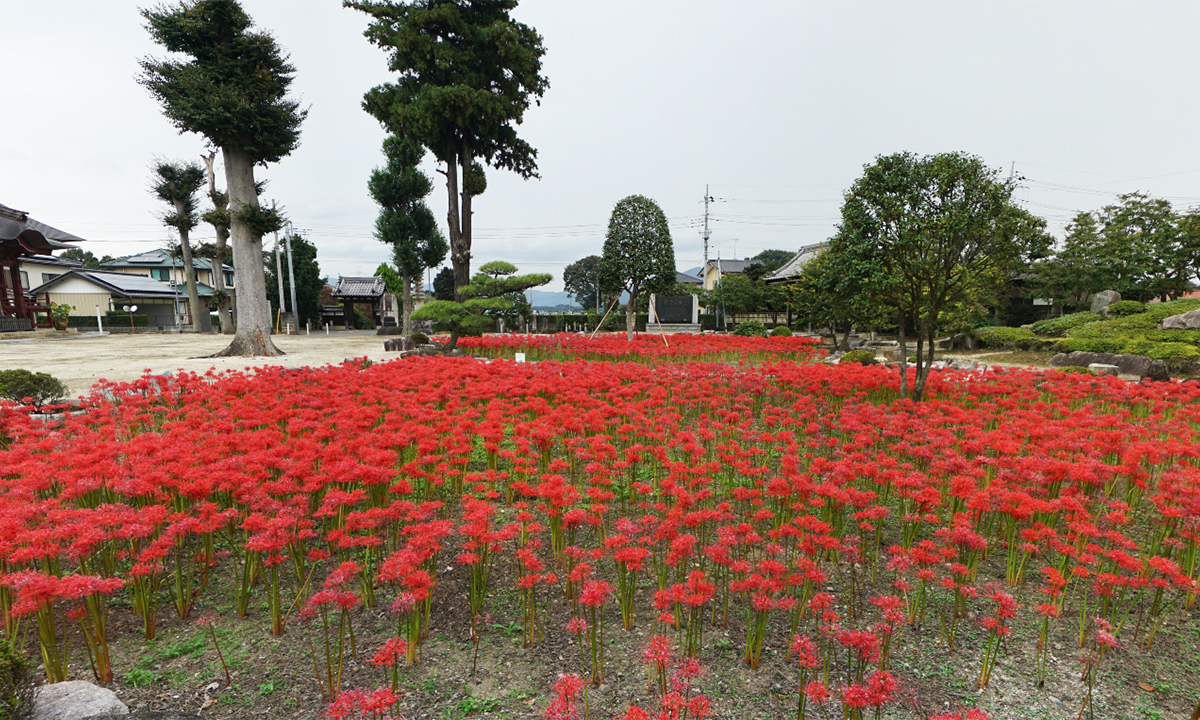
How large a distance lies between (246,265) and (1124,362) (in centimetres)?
2846

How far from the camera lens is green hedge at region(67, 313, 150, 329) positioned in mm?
41969

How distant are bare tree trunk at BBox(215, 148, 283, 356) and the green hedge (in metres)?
35.4

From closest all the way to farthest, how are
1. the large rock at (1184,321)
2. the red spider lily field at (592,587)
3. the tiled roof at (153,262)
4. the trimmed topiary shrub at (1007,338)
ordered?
the red spider lily field at (592,587) → the large rock at (1184,321) → the trimmed topiary shrub at (1007,338) → the tiled roof at (153,262)

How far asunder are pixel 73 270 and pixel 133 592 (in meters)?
61.0

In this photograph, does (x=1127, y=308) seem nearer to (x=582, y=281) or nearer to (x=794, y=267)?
(x=794, y=267)

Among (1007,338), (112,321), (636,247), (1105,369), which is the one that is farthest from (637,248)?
(112,321)

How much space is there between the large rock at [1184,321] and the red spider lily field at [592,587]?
54.6 ft

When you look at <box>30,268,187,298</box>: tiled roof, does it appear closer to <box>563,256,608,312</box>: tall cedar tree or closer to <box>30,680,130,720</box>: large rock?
<box>563,256,608,312</box>: tall cedar tree

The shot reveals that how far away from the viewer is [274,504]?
335 cm

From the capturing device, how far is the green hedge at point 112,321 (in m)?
42.0

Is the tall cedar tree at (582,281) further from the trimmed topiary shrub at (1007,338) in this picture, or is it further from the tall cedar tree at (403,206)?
the trimmed topiary shrub at (1007,338)

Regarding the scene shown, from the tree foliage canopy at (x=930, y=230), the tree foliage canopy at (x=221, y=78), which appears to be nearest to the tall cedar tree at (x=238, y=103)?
the tree foliage canopy at (x=221, y=78)

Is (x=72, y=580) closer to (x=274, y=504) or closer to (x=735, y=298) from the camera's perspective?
(x=274, y=504)

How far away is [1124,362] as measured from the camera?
1322 cm
